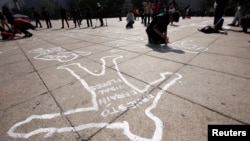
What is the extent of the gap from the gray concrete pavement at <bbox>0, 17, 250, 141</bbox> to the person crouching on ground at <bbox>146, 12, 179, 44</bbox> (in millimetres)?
1790

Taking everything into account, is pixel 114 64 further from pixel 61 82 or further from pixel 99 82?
pixel 61 82

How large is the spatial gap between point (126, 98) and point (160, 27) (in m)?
4.05

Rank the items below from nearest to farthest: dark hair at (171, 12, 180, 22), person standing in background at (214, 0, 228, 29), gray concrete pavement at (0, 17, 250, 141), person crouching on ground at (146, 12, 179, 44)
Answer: gray concrete pavement at (0, 17, 250, 141) → dark hair at (171, 12, 180, 22) → person crouching on ground at (146, 12, 179, 44) → person standing in background at (214, 0, 228, 29)

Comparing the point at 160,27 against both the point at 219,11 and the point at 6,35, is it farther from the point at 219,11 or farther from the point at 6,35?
the point at 6,35

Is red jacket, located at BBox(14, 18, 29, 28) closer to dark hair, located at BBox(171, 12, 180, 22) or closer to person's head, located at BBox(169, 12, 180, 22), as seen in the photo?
person's head, located at BBox(169, 12, 180, 22)

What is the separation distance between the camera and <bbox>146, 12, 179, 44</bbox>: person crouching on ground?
520cm

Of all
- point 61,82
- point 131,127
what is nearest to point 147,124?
point 131,127

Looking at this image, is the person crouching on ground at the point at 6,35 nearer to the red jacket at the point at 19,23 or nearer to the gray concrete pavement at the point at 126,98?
the red jacket at the point at 19,23

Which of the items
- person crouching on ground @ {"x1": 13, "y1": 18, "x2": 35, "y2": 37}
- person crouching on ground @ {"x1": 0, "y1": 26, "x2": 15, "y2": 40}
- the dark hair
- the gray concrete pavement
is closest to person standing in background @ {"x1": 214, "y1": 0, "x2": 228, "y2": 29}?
the dark hair

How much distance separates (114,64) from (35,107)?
2.08 m

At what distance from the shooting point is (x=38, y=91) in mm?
2744

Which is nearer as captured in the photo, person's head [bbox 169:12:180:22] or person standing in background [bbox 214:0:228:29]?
person's head [bbox 169:12:180:22]

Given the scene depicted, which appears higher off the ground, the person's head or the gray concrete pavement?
the person's head

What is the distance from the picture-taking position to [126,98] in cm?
236
